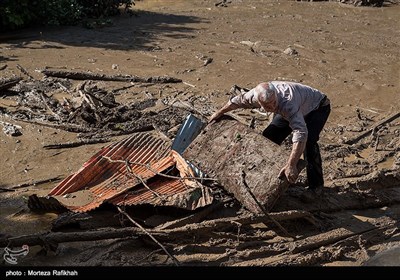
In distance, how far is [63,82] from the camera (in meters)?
9.82

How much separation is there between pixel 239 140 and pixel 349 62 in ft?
20.6

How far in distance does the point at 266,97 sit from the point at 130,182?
1736 mm

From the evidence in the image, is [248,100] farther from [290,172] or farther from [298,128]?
[290,172]

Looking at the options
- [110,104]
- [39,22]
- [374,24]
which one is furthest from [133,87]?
[374,24]

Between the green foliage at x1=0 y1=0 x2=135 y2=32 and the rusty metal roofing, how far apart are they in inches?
284

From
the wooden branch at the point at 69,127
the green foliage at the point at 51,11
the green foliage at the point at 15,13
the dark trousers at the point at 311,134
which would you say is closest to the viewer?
the dark trousers at the point at 311,134

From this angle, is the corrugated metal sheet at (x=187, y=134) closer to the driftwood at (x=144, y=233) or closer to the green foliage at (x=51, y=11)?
the driftwood at (x=144, y=233)

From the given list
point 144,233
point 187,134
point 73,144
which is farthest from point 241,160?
point 73,144

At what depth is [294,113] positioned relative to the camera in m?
5.32

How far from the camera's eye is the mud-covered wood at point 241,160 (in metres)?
5.48

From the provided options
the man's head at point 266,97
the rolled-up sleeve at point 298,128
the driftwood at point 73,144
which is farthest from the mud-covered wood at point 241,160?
the driftwood at point 73,144

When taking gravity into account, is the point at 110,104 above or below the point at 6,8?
below

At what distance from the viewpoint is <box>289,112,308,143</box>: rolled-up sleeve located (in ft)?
17.1

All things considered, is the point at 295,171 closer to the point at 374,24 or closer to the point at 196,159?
the point at 196,159
